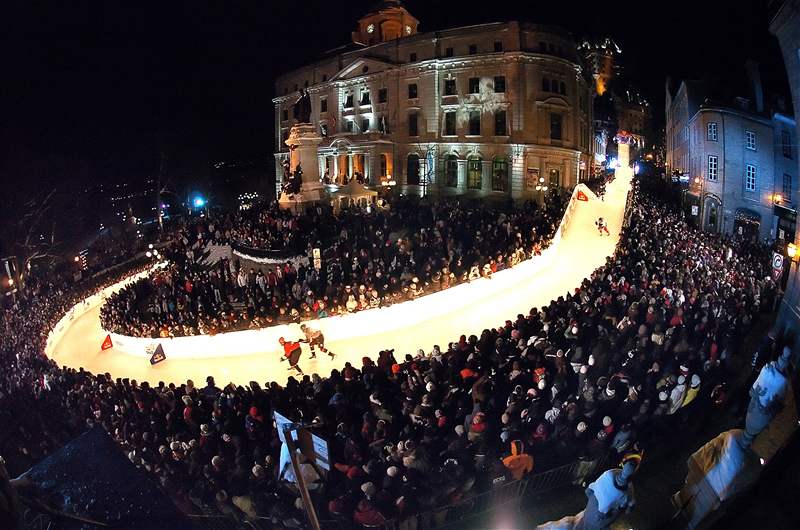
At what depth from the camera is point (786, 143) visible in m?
10.4

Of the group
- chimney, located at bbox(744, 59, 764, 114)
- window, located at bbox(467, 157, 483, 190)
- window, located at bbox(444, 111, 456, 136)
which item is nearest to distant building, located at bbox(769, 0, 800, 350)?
chimney, located at bbox(744, 59, 764, 114)

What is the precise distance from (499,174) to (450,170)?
4.36 metres

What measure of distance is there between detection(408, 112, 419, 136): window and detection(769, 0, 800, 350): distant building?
105ft

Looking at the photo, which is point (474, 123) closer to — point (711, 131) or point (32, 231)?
point (711, 131)

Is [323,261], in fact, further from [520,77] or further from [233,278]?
[520,77]

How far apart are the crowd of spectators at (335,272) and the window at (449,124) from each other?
1729 centimetres

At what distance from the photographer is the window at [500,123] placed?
3694cm

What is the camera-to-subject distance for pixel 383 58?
4056 centimetres

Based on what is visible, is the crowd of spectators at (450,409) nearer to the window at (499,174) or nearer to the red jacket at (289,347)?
the red jacket at (289,347)

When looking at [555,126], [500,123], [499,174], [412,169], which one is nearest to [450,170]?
[412,169]

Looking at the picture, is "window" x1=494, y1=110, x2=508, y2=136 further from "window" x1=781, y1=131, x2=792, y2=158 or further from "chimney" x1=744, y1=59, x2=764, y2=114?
"window" x1=781, y1=131, x2=792, y2=158

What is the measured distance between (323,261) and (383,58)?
27.9 meters

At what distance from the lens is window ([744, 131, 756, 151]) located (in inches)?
457

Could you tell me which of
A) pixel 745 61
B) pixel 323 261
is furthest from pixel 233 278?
pixel 745 61
